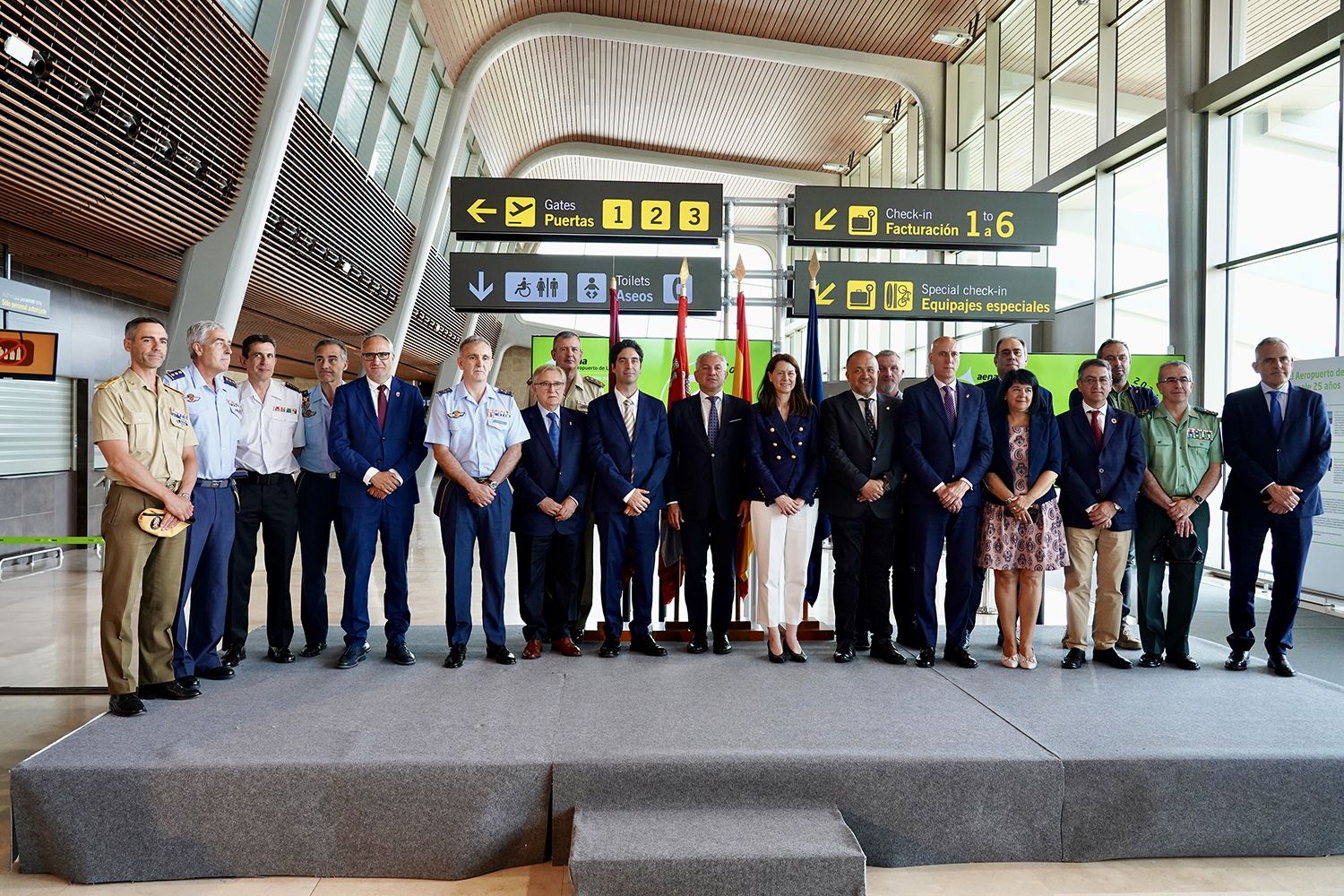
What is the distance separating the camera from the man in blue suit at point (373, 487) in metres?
3.86

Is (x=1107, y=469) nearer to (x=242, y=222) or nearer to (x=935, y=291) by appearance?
(x=935, y=291)

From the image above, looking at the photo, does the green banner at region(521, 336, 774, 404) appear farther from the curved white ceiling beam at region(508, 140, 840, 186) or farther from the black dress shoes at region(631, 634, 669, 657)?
the curved white ceiling beam at region(508, 140, 840, 186)

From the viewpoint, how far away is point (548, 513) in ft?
13.2

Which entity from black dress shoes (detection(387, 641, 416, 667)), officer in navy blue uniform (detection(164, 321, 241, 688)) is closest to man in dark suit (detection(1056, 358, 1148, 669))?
black dress shoes (detection(387, 641, 416, 667))

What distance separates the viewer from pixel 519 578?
418 centimetres

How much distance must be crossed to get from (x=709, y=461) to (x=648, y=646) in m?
0.96

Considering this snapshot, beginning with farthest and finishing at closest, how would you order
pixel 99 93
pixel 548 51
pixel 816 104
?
1. pixel 816 104
2. pixel 548 51
3. pixel 99 93

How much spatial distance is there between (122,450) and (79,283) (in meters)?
7.42

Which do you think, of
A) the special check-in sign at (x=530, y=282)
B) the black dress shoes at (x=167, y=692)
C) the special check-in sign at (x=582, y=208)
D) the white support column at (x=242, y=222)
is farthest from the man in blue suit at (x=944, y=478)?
the white support column at (x=242, y=222)

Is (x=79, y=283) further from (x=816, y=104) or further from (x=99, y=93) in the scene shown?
(x=816, y=104)

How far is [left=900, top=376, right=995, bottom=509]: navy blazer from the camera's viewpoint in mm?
3953

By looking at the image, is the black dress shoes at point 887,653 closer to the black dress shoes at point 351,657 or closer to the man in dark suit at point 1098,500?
the man in dark suit at point 1098,500

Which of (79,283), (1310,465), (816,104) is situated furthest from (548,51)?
(1310,465)

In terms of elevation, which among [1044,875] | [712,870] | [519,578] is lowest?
[1044,875]
